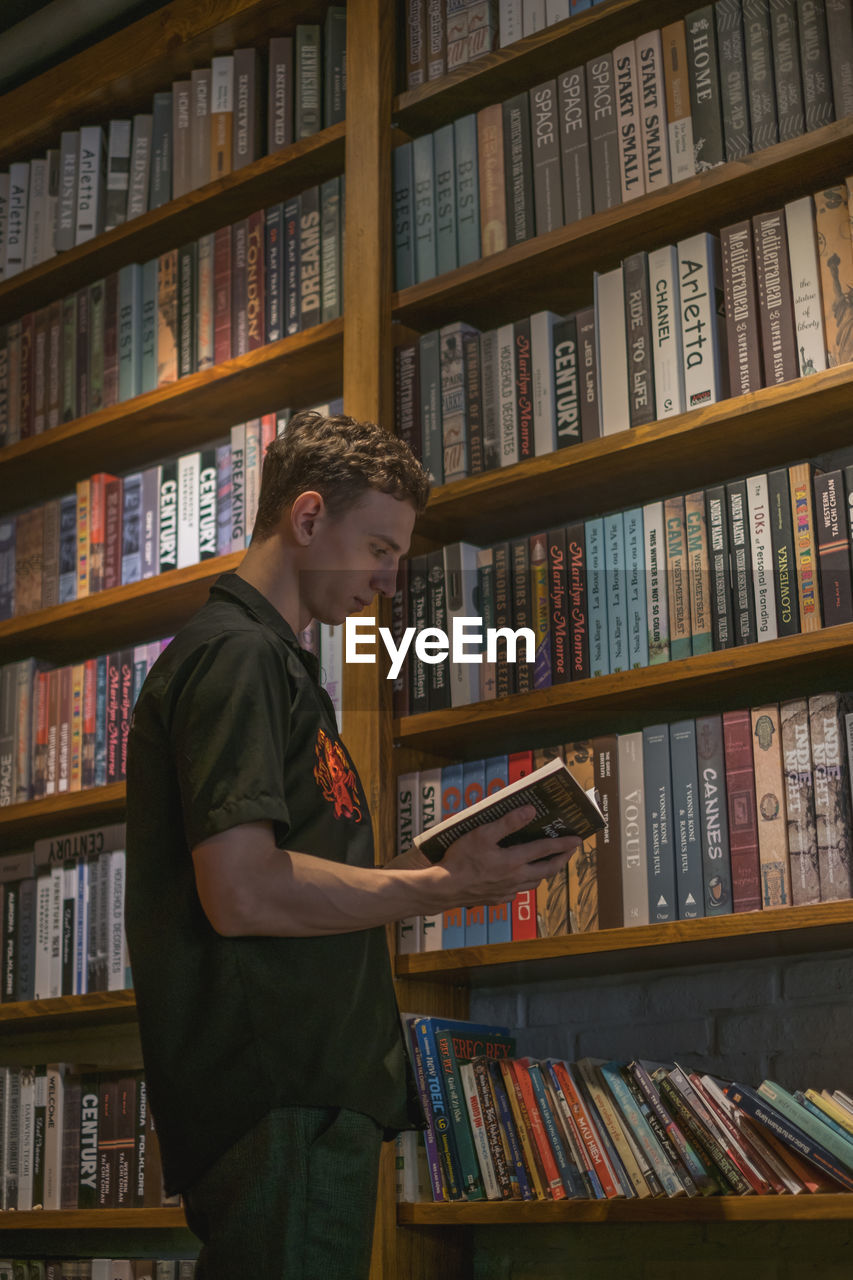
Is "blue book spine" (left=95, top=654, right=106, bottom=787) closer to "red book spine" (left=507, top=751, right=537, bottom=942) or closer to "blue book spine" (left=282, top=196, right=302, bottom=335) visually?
"blue book spine" (left=282, top=196, right=302, bottom=335)

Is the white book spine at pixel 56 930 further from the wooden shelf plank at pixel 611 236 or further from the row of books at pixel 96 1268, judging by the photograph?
the wooden shelf plank at pixel 611 236

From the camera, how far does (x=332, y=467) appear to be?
1625 millimetres

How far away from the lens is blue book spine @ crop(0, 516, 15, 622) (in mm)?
2664

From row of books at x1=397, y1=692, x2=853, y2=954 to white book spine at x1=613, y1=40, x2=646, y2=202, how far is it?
82 centimetres

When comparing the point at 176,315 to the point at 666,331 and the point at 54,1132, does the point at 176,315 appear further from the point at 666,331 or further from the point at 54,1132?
the point at 54,1132

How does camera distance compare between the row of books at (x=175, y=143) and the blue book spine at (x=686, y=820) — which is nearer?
the blue book spine at (x=686, y=820)

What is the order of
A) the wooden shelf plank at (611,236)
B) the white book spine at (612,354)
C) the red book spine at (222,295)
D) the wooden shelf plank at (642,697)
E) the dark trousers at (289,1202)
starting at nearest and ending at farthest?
1. the dark trousers at (289,1202)
2. the wooden shelf plank at (642,697)
3. the wooden shelf plank at (611,236)
4. the white book spine at (612,354)
5. the red book spine at (222,295)

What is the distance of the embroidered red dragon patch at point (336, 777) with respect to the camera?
4.68ft

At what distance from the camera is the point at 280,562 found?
158cm

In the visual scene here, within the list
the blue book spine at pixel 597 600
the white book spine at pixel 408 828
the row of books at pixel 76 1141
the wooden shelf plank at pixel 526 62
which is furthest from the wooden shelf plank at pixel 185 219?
the row of books at pixel 76 1141

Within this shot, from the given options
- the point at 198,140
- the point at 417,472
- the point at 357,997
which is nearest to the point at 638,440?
the point at 417,472

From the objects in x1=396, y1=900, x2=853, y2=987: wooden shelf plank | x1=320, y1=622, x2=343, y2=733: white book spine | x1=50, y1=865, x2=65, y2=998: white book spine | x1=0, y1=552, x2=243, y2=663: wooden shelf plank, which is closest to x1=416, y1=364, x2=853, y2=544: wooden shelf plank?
x1=320, y1=622, x2=343, y2=733: white book spine

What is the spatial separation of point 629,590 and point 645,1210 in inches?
31.6

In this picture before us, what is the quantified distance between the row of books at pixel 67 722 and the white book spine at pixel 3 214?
0.87 meters
